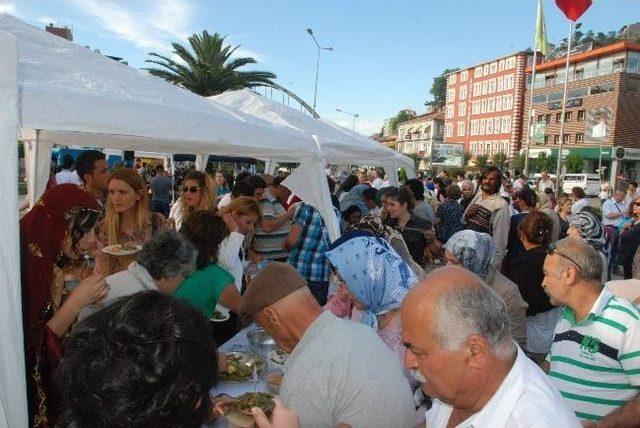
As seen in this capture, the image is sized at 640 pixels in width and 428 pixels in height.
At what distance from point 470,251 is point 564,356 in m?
1.17

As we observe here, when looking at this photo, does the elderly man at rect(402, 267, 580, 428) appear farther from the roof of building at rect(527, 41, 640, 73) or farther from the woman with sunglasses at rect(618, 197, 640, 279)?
the roof of building at rect(527, 41, 640, 73)

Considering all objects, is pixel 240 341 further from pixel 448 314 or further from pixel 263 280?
pixel 448 314

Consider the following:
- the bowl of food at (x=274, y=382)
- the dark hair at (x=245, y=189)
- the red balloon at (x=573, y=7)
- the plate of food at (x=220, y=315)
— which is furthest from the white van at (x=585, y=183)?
the bowl of food at (x=274, y=382)

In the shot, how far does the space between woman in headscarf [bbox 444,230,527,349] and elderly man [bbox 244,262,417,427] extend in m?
1.70

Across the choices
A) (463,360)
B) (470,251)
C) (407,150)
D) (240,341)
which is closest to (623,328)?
(463,360)

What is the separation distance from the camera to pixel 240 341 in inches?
133

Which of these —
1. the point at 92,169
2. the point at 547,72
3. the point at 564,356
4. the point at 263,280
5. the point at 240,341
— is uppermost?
the point at 547,72

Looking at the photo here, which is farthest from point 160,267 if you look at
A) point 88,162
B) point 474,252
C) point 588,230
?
point 588,230

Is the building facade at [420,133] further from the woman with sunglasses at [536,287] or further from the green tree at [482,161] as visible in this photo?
the woman with sunglasses at [536,287]

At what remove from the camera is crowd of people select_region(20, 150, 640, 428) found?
3.65 feet

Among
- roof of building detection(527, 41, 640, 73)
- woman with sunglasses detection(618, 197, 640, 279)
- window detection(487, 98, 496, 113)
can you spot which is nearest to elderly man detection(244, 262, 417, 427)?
woman with sunglasses detection(618, 197, 640, 279)

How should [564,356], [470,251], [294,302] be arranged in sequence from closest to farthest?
[294,302], [564,356], [470,251]

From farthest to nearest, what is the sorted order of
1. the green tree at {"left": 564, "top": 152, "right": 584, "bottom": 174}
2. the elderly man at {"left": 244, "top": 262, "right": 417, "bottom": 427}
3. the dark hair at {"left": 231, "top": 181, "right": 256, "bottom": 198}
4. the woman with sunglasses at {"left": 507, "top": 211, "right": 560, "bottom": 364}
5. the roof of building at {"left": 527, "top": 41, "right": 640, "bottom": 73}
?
the roof of building at {"left": 527, "top": 41, "right": 640, "bottom": 73}
the green tree at {"left": 564, "top": 152, "right": 584, "bottom": 174}
the dark hair at {"left": 231, "top": 181, "right": 256, "bottom": 198}
the woman with sunglasses at {"left": 507, "top": 211, "right": 560, "bottom": 364}
the elderly man at {"left": 244, "top": 262, "right": 417, "bottom": 427}

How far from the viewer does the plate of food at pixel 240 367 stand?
2.69m
